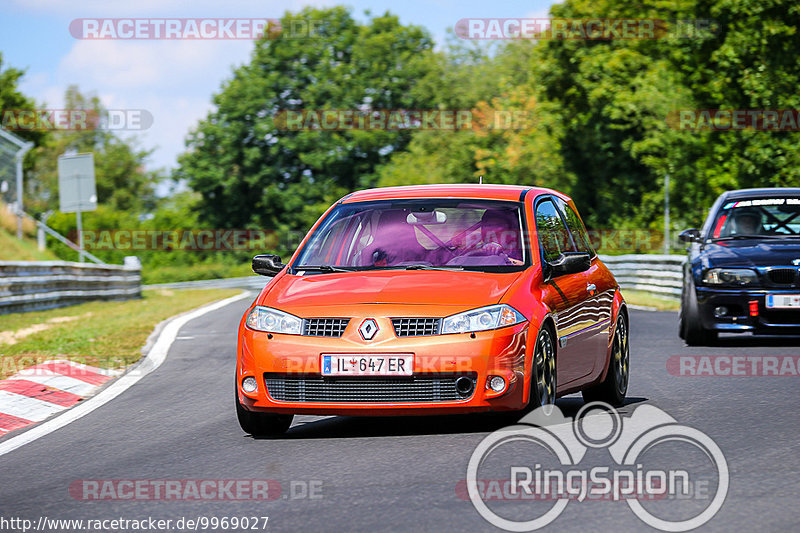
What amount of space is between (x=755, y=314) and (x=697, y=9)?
3060cm

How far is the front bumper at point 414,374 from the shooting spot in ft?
24.7

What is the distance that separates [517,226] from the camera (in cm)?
864

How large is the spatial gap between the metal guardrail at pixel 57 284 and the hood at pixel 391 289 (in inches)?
585

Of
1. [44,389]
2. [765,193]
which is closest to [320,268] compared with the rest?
[44,389]

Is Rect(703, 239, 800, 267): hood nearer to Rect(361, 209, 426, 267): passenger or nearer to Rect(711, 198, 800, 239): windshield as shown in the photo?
Rect(711, 198, 800, 239): windshield

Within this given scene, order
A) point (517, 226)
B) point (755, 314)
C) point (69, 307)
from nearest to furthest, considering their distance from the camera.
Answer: point (517, 226) → point (755, 314) → point (69, 307)

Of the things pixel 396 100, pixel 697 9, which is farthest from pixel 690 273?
pixel 396 100

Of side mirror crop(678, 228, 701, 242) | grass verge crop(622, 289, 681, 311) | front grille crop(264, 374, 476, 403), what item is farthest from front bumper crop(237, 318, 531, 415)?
grass verge crop(622, 289, 681, 311)

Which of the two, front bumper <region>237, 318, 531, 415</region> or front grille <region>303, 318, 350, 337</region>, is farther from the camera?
front grille <region>303, 318, 350, 337</region>

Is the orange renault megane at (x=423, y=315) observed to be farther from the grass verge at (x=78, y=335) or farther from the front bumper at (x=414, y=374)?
the grass verge at (x=78, y=335)

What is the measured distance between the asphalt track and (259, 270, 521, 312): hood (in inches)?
32.8

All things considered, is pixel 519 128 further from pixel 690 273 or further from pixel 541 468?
pixel 541 468

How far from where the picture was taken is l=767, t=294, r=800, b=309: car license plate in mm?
13406

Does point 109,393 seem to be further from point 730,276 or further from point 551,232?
point 730,276
